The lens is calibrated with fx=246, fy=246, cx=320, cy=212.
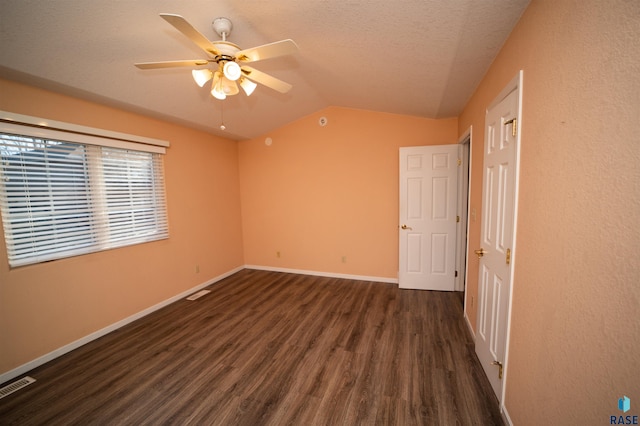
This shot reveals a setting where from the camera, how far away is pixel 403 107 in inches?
134

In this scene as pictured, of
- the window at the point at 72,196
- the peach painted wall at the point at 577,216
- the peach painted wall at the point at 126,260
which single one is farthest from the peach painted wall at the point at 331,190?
the peach painted wall at the point at 577,216

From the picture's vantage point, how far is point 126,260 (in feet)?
9.59

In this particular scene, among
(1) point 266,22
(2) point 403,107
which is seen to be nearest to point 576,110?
(1) point 266,22

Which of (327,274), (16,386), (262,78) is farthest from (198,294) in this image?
(262,78)

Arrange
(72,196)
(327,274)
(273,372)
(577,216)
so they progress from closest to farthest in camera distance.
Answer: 1. (577,216)
2. (273,372)
3. (72,196)
4. (327,274)

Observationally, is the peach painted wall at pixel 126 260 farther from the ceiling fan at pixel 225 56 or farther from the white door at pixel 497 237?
the white door at pixel 497 237

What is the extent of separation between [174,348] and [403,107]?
394cm

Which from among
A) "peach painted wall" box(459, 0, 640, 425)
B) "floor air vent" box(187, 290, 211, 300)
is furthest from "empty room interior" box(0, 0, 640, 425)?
"floor air vent" box(187, 290, 211, 300)

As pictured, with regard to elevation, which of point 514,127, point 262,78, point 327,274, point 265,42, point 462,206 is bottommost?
point 327,274

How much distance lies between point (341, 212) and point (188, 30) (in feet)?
10.7

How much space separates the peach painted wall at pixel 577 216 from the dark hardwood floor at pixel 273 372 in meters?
0.65

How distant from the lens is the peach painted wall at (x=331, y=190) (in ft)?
12.8

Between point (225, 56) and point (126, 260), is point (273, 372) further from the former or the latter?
point (225, 56)

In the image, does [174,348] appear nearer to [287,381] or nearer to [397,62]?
[287,381]
